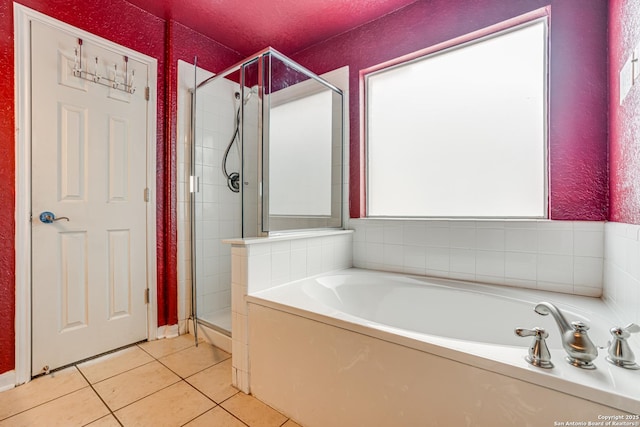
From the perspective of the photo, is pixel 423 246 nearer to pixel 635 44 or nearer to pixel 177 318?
pixel 635 44

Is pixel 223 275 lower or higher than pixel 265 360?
higher

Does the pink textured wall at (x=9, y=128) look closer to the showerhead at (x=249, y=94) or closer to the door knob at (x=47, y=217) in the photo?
the door knob at (x=47, y=217)

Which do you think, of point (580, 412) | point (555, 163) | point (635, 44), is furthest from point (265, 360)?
point (635, 44)

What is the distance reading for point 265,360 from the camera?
1.42 metres

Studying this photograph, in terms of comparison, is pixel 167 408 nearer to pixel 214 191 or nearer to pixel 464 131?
pixel 214 191

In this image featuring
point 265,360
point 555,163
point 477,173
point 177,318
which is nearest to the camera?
point 265,360

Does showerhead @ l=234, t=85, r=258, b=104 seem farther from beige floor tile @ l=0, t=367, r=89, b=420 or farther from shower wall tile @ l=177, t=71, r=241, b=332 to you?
beige floor tile @ l=0, t=367, r=89, b=420

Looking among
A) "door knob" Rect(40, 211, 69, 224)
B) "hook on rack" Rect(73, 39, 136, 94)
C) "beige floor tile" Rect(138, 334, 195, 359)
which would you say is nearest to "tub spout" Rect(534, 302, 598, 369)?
"beige floor tile" Rect(138, 334, 195, 359)

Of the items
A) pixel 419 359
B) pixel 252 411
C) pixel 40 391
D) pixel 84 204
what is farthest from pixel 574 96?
pixel 40 391

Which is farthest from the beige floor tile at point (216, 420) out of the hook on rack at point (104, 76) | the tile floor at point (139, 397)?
the hook on rack at point (104, 76)

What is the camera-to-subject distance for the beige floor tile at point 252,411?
130cm

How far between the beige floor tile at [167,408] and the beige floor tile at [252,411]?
10cm

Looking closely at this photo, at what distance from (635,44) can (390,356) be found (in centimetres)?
142

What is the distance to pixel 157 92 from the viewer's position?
7.11 ft
